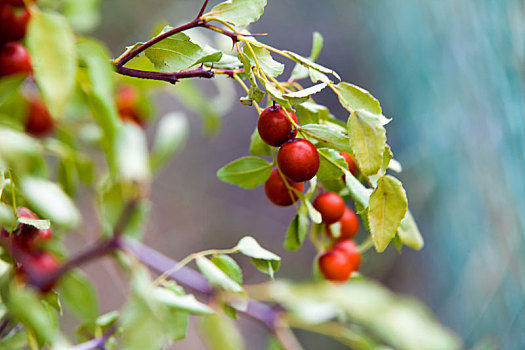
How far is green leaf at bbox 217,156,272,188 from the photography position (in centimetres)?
36

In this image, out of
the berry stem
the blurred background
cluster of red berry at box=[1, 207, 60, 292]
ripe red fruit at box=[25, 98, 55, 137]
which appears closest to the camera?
cluster of red berry at box=[1, 207, 60, 292]

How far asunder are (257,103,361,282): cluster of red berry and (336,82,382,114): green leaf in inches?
1.2

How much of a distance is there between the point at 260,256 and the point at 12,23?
225 millimetres

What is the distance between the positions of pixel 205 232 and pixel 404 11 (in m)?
0.82

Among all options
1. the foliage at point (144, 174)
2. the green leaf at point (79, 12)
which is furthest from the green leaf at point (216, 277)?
the green leaf at point (79, 12)

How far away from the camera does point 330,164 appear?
0.31 meters

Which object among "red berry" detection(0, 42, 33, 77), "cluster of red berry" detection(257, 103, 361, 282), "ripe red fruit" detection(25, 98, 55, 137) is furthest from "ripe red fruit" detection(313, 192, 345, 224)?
"ripe red fruit" detection(25, 98, 55, 137)

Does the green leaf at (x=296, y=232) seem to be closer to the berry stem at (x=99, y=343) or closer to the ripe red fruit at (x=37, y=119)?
the berry stem at (x=99, y=343)

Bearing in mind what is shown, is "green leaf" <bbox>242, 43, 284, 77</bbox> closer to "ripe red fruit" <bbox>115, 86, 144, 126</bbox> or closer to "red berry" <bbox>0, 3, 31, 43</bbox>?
"red berry" <bbox>0, 3, 31, 43</bbox>

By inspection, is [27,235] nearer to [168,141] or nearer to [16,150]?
[16,150]

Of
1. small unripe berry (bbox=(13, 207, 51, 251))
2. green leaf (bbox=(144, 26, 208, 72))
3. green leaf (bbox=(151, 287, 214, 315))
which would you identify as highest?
green leaf (bbox=(144, 26, 208, 72))

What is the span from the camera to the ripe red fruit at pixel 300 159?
29cm

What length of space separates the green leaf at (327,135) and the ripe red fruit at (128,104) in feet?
1.21

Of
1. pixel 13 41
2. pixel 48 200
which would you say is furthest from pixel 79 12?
pixel 48 200
